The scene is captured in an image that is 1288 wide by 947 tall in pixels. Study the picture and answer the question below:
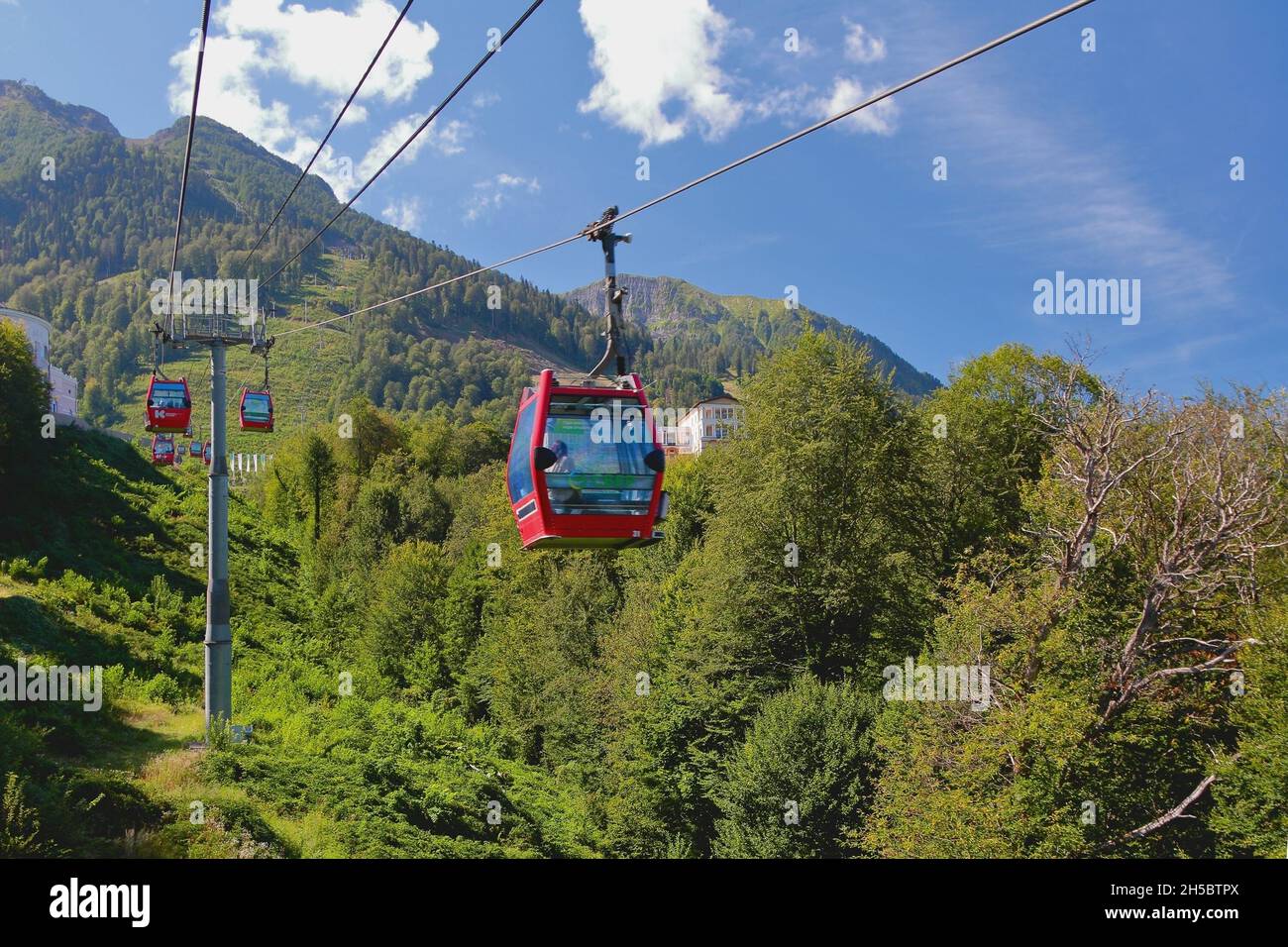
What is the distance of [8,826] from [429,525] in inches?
2227

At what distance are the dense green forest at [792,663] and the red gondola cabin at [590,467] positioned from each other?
1077 centimetres

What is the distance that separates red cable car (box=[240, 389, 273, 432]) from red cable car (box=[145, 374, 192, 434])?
241 centimetres

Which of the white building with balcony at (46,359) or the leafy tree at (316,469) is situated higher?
the white building with balcony at (46,359)

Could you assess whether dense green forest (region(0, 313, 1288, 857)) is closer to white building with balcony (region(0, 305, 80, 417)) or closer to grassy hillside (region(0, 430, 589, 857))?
grassy hillside (region(0, 430, 589, 857))

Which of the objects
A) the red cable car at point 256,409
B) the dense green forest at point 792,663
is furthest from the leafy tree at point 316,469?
the red cable car at point 256,409

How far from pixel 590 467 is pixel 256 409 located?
78.4ft

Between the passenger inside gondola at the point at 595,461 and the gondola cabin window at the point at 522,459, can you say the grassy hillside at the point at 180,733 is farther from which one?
the passenger inside gondola at the point at 595,461

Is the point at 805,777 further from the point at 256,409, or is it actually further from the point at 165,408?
the point at 165,408

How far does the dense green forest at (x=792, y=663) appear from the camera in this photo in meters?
22.2

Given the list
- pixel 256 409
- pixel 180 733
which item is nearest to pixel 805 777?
pixel 180 733

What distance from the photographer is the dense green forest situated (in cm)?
2220
